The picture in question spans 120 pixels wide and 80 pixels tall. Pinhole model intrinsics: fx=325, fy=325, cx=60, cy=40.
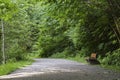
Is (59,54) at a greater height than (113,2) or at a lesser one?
lesser

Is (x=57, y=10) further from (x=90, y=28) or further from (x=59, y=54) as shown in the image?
(x=59, y=54)

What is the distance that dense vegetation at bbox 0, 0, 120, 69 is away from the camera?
18.5 metres

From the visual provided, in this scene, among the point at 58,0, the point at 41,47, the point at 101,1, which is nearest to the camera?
the point at 58,0

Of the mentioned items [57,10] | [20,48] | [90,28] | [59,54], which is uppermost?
[57,10]

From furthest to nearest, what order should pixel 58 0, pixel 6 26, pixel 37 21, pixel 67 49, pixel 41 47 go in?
pixel 37 21, pixel 41 47, pixel 67 49, pixel 6 26, pixel 58 0

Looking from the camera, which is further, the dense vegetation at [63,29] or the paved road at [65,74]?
the dense vegetation at [63,29]

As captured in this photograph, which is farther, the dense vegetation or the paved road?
the dense vegetation

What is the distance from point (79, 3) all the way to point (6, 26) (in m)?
13.3

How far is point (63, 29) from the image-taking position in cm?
5056

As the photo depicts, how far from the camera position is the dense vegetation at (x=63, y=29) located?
18.5 meters

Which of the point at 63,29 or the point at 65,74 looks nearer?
the point at 65,74

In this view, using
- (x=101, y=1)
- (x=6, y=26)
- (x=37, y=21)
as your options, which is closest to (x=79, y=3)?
(x=101, y=1)

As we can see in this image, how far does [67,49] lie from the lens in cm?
4831

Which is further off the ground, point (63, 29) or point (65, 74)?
point (65, 74)
